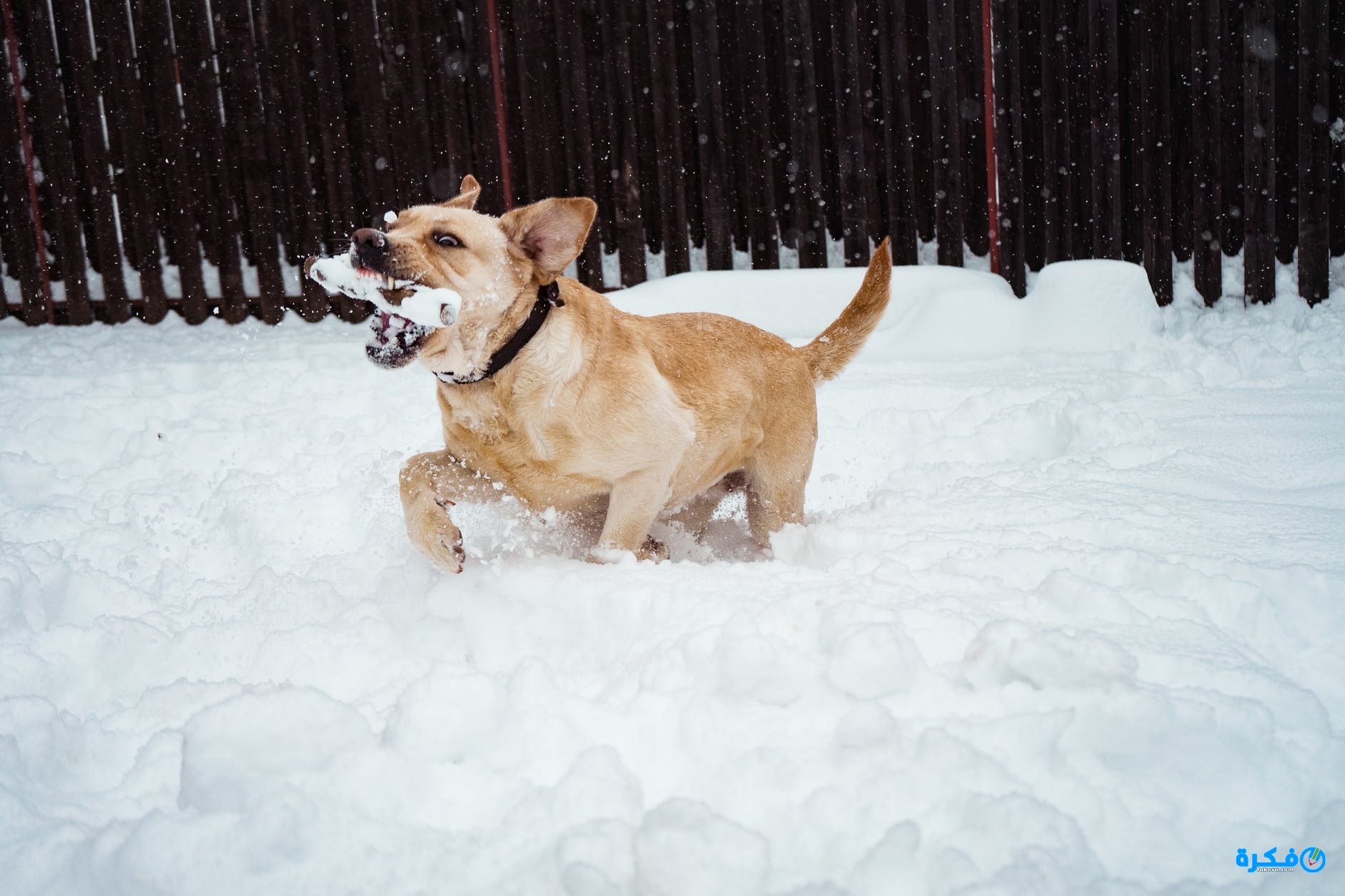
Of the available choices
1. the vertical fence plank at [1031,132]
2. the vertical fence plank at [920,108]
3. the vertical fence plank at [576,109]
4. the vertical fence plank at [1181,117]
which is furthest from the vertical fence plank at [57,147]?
the vertical fence plank at [1181,117]

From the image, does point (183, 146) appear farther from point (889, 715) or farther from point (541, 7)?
point (889, 715)

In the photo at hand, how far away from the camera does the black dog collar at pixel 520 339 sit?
2.85m

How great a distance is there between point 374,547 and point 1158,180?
5841mm

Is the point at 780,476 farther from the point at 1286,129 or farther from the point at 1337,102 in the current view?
the point at 1337,102

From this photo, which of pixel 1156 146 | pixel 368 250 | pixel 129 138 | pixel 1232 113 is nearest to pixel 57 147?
pixel 129 138

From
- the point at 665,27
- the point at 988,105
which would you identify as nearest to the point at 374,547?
the point at 665,27

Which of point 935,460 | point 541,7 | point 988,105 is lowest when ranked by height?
point 935,460

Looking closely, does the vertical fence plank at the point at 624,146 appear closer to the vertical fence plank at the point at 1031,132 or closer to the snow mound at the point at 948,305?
the snow mound at the point at 948,305

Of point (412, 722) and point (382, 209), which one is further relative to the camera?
point (382, 209)

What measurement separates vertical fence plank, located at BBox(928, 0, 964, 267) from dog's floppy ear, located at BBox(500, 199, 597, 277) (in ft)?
13.8

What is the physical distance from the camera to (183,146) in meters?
6.50

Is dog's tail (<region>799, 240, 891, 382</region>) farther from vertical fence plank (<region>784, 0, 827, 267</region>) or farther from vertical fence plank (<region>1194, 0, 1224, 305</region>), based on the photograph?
vertical fence plank (<region>1194, 0, 1224, 305</region>)

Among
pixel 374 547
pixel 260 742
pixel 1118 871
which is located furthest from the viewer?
pixel 374 547

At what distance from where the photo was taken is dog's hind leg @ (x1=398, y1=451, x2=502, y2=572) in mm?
2807
